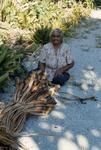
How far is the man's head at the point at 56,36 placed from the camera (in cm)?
824

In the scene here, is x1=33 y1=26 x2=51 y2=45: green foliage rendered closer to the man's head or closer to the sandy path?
the sandy path

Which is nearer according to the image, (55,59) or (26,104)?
(26,104)

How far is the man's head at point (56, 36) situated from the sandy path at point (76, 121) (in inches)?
29.0

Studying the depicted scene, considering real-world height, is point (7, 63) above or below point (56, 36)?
below

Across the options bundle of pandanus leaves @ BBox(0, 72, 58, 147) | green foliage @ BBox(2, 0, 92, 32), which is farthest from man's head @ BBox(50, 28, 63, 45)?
green foliage @ BBox(2, 0, 92, 32)

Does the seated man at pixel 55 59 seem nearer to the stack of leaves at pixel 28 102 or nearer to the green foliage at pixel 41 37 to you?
the stack of leaves at pixel 28 102

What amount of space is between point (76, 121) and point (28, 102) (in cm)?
70

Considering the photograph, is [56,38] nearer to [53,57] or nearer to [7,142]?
[53,57]

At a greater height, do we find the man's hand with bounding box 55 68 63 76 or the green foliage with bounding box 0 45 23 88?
the green foliage with bounding box 0 45 23 88

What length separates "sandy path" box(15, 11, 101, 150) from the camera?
6336 mm

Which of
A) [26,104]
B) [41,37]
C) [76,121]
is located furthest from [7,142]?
[41,37]

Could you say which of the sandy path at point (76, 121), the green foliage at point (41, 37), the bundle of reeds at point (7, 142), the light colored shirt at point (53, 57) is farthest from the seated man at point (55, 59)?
the bundle of reeds at point (7, 142)

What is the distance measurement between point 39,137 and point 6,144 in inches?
24.1

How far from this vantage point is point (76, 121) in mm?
7043
